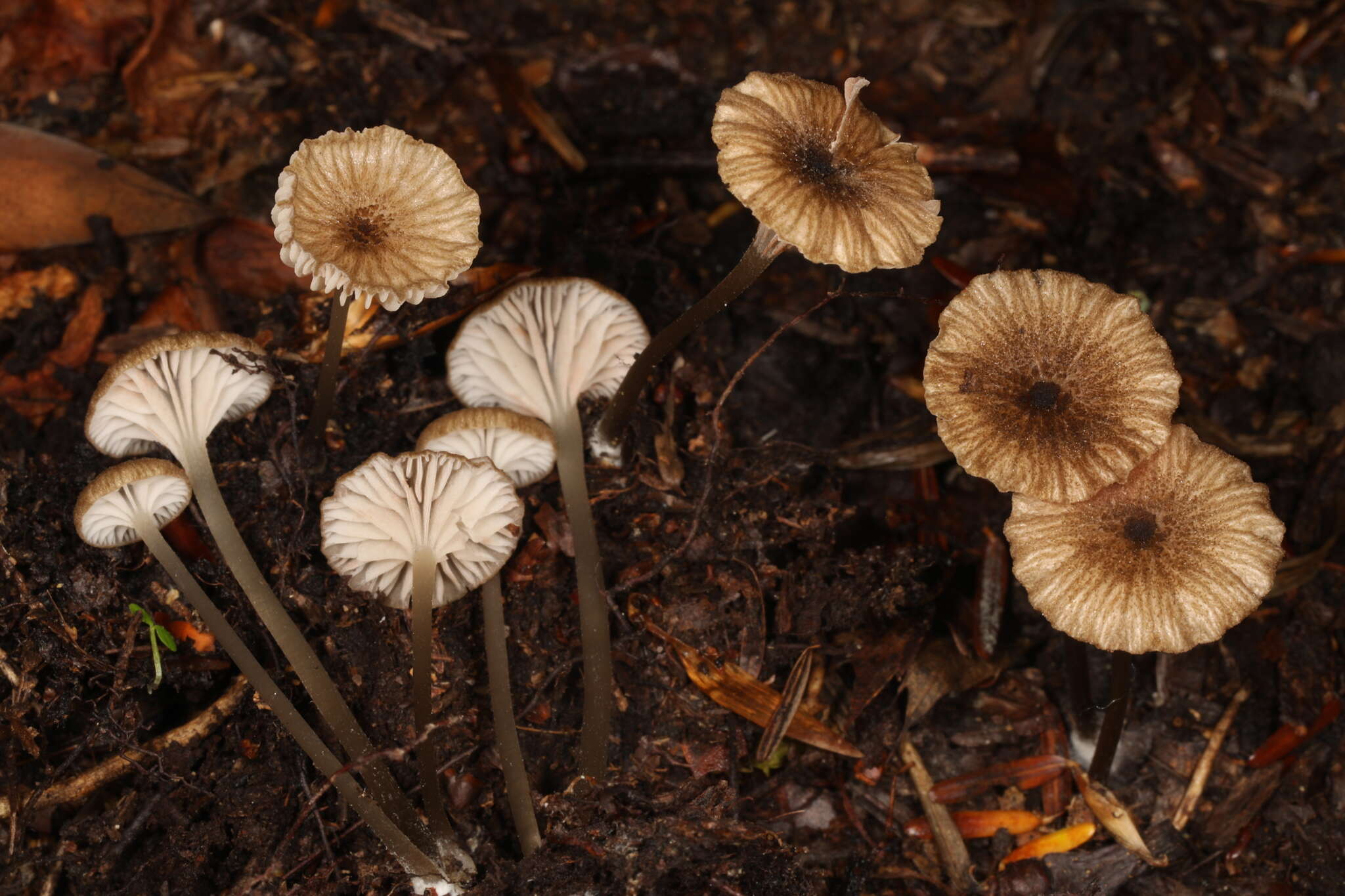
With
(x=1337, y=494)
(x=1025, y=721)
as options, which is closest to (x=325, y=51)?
(x=1025, y=721)

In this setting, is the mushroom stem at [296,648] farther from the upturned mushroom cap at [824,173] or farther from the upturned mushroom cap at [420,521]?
the upturned mushroom cap at [824,173]

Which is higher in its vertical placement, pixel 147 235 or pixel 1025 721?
pixel 147 235

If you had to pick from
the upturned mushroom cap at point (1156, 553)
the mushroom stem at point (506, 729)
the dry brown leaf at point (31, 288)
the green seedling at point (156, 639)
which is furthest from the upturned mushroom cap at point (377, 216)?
the upturned mushroom cap at point (1156, 553)

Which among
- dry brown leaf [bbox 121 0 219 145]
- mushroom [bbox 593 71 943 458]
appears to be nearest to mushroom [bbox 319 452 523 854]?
mushroom [bbox 593 71 943 458]

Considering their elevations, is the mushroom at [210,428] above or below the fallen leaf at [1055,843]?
above

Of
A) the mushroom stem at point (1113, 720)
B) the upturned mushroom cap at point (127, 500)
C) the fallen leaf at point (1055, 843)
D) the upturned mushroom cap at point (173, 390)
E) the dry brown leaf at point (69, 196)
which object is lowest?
the fallen leaf at point (1055, 843)

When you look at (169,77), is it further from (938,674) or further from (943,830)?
(943,830)

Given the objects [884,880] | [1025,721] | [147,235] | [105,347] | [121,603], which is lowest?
[884,880]

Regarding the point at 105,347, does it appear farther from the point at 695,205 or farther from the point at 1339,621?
the point at 1339,621
